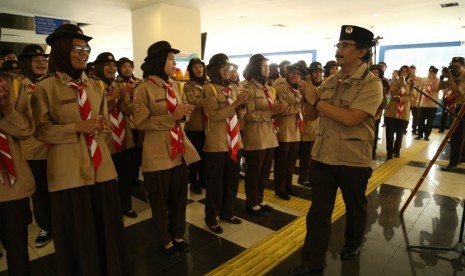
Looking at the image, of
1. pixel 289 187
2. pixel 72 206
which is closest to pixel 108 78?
pixel 72 206

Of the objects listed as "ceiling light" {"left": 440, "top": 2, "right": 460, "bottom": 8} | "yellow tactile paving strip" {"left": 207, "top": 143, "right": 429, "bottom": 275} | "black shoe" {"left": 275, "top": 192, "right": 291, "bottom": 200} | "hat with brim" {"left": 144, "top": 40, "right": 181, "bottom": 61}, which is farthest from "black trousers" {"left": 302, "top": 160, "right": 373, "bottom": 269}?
"ceiling light" {"left": 440, "top": 2, "right": 460, "bottom": 8}

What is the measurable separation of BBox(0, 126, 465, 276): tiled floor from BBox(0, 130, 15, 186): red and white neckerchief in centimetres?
103

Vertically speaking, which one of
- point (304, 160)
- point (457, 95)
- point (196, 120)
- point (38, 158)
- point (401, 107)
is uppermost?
point (457, 95)

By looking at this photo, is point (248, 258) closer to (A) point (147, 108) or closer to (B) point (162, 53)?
(A) point (147, 108)

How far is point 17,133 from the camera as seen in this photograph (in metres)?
1.85

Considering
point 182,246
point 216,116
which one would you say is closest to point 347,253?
point 182,246

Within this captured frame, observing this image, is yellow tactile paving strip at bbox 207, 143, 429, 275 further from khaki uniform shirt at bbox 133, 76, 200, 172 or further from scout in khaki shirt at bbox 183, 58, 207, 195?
scout in khaki shirt at bbox 183, 58, 207, 195

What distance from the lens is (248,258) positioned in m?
2.61

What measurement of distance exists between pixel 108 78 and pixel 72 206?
192cm

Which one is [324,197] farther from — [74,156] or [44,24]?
[44,24]

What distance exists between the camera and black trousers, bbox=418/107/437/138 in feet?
27.2

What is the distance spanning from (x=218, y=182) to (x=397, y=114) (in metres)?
4.80

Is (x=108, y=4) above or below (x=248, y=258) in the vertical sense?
above

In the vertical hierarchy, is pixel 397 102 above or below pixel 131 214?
above
